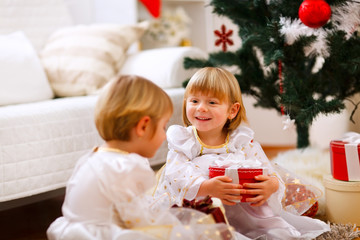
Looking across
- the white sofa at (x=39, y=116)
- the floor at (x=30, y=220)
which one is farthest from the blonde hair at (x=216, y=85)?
the floor at (x=30, y=220)

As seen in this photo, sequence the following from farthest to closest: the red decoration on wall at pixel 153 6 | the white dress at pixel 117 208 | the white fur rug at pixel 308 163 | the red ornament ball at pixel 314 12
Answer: the red decoration on wall at pixel 153 6 → the white fur rug at pixel 308 163 → the red ornament ball at pixel 314 12 → the white dress at pixel 117 208

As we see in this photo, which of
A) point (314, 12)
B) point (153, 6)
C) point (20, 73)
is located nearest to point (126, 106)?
point (314, 12)

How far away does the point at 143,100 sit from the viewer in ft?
3.47

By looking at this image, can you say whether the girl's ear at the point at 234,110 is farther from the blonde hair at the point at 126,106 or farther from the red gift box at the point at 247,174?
the blonde hair at the point at 126,106

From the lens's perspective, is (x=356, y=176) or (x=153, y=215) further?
(x=356, y=176)

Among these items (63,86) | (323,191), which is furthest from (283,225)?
(63,86)

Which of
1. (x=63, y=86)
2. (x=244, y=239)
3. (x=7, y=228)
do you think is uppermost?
(x=63, y=86)

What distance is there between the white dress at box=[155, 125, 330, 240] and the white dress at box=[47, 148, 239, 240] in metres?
0.31

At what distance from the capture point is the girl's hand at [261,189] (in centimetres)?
131

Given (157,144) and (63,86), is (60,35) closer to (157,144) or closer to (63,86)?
(63,86)

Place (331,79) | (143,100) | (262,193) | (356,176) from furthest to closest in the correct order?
(331,79), (356,176), (262,193), (143,100)

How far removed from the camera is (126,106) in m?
1.04

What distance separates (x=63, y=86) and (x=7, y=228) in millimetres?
617

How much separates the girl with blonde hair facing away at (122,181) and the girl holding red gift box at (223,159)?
278 mm
